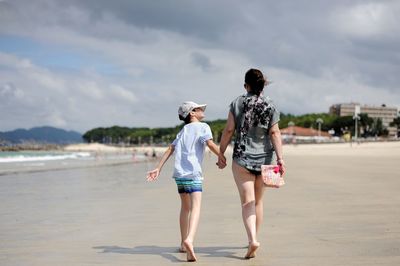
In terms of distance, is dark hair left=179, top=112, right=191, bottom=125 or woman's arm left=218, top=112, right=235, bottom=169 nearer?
woman's arm left=218, top=112, right=235, bottom=169

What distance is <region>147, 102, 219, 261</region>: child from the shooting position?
529 cm

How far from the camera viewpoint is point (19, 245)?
5820 mm

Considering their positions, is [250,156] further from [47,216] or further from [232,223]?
[47,216]

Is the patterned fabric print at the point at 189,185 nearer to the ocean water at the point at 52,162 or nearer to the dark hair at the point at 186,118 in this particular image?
the dark hair at the point at 186,118

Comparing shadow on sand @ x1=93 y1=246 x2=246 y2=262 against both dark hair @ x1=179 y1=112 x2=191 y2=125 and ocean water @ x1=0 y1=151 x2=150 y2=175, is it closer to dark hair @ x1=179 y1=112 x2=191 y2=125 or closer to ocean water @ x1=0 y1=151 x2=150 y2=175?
dark hair @ x1=179 y1=112 x2=191 y2=125

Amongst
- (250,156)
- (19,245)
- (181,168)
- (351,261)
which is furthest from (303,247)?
(19,245)

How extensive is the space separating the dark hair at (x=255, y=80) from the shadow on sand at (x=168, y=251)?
1652 mm

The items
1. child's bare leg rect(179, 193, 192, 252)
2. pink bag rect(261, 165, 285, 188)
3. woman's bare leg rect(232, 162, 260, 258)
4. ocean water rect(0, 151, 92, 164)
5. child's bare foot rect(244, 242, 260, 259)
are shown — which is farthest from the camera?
ocean water rect(0, 151, 92, 164)

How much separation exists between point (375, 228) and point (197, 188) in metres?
2.56

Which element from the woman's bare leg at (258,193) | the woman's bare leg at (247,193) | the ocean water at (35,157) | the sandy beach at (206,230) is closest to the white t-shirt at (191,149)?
the woman's bare leg at (247,193)

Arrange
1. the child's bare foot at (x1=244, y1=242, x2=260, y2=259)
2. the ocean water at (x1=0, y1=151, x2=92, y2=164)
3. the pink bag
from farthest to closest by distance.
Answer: the ocean water at (x1=0, y1=151, x2=92, y2=164) → the pink bag → the child's bare foot at (x1=244, y1=242, x2=260, y2=259)

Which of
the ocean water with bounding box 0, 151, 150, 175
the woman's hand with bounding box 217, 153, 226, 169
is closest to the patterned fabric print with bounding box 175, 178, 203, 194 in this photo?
the woman's hand with bounding box 217, 153, 226, 169

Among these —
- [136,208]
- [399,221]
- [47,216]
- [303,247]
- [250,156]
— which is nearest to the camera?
[250,156]

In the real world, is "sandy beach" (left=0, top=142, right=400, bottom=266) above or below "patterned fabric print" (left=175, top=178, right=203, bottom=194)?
below
